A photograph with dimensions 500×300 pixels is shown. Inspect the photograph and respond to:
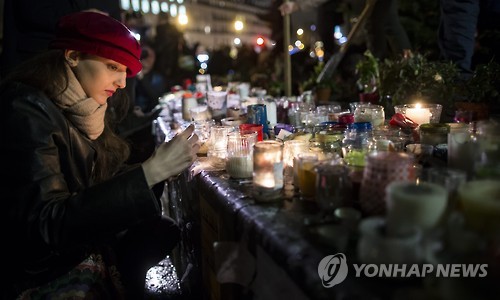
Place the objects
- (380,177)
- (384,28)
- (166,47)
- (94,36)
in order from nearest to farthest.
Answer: (380,177)
(94,36)
(384,28)
(166,47)

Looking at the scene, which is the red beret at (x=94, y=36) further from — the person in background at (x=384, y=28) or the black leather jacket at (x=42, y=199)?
the person in background at (x=384, y=28)

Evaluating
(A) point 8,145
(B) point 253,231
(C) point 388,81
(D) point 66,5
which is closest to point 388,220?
(B) point 253,231

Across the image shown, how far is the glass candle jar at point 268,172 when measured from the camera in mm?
1953

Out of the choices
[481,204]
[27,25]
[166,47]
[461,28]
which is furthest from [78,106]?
[166,47]

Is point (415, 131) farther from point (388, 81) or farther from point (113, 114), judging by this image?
point (113, 114)

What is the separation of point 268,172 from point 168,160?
1.71ft

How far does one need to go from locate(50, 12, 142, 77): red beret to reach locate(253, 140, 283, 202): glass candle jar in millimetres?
986

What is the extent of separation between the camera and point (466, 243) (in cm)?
123

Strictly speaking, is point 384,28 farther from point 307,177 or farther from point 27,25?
point 307,177

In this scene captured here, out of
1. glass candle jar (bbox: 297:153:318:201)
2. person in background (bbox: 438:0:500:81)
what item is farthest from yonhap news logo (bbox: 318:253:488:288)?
person in background (bbox: 438:0:500:81)

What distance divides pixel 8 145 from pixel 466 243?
6.24 feet

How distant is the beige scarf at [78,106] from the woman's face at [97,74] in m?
0.03

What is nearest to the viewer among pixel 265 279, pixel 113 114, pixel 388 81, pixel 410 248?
pixel 410 248

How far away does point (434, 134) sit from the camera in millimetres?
2465
